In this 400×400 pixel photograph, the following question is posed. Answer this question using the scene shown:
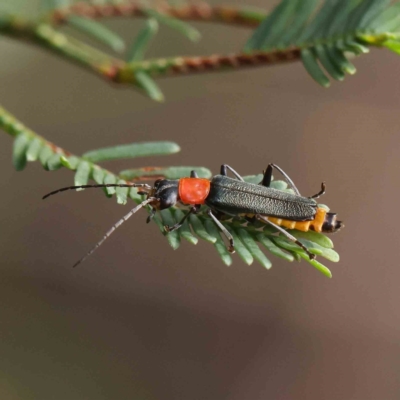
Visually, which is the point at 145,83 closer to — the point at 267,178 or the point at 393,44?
the point at 267,178

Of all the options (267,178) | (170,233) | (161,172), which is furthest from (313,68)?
(170,233)

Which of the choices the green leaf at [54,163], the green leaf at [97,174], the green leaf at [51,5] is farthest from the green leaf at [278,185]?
the green leaf at [51,5]

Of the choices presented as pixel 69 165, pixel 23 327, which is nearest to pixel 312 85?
pixel 23 327

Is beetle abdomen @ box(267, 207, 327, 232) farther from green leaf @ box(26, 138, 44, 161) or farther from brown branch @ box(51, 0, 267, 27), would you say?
green leaf @ box(26, 138, 44, 161)

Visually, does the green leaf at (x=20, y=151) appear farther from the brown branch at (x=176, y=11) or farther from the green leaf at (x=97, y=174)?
the brown branch at (x=176, y=11)

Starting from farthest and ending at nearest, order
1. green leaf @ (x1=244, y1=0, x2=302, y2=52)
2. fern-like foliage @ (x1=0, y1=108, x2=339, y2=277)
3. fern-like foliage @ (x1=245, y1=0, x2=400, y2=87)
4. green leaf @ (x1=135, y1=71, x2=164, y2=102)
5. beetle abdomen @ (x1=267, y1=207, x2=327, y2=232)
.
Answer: beetle abdomen @ (x1=267, y1=207, x2=327, y2=232), green leaf @ (x1=135, y1=71, x2=164, y2=102), green leaf @ (x1=244, y1=0, x2=302, y2=52), fern-like foliage @ (x1=245, y1=0, x2=400, y2=87), fern-like foliage @ (x1=0, y1=108, x2=339, y2=277)

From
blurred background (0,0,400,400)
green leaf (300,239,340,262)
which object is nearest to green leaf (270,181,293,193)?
green leaf (300,239,340,262)

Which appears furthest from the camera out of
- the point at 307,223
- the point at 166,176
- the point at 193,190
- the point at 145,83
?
the point at 193,190
